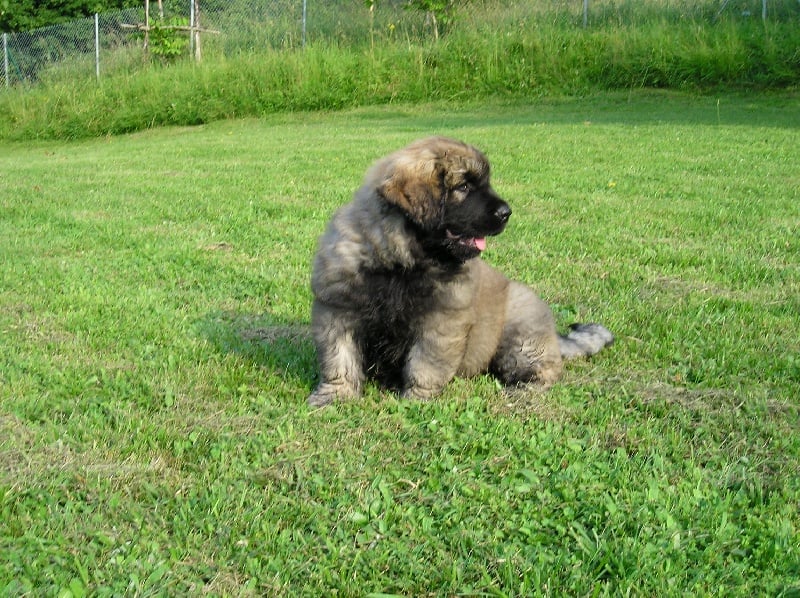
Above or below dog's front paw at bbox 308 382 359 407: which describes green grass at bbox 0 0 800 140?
above

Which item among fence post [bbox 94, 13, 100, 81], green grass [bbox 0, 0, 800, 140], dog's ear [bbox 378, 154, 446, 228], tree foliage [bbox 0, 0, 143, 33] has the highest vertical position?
tree foliage [bbox 0, 0, 143, 33]

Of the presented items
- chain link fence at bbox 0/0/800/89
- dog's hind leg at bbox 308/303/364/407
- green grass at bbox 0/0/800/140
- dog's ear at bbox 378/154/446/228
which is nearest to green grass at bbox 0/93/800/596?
dog's hind leg at bbox 308/303/364/407

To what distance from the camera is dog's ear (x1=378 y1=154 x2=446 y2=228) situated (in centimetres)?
360

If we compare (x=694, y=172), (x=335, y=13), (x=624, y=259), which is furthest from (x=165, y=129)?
(x=624, y=259)

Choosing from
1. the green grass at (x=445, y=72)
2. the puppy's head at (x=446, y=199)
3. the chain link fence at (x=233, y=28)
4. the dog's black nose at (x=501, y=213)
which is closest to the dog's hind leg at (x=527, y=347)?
the puppy's head at (x=446, y=199)

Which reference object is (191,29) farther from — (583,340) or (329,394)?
(329,394)

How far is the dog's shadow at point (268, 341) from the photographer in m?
4.19

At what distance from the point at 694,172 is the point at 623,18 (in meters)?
11.7

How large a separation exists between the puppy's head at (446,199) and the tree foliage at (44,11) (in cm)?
3799

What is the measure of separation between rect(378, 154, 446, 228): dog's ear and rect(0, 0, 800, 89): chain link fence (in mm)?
Answer: 17810

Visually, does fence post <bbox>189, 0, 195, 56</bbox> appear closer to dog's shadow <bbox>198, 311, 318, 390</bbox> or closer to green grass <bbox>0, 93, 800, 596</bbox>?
green grass <bbox>0, 93, 800, 596</bbox>

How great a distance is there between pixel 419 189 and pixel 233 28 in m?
19.8

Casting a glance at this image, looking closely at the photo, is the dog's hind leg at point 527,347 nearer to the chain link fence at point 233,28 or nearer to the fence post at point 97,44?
the chain link fence at point 233,28

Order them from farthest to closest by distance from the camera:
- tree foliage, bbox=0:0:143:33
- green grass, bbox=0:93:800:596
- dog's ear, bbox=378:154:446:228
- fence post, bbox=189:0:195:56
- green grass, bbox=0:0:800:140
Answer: tree foliage, bbox=0:0:143:33, fence post, bbox=189:0:195:56, green grass, bbox=0:0:800:140, dog's ear, bbox=378:154:446:228, green grass, bbox=0:93:800:596
